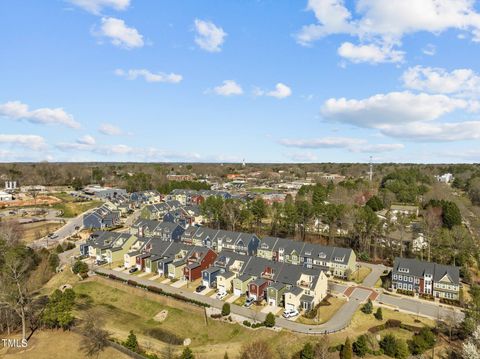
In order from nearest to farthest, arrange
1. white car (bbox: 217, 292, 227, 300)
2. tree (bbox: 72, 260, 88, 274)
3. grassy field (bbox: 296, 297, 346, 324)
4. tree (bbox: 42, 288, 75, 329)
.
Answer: tree (bbox: 42, 288, 75, 329) < grassy field (bbox: 296, 297, 346, 324) < white car (bbox: 217, 292, 227, 300) < tree (bbox: 72, 260, 88, 274)

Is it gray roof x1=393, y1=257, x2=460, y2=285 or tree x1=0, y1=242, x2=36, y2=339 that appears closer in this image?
tree x1=0, y1=242, x2=36, y2=339

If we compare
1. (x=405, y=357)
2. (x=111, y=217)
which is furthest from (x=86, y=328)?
(x=111, y=217)

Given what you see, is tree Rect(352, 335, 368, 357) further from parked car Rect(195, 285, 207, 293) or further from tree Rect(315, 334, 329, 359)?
parked car Rect(195, 285, 207, 293)

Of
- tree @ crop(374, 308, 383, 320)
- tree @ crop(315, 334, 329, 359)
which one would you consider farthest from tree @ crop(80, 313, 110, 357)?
tree @ crop(374, 308, 383, 320)

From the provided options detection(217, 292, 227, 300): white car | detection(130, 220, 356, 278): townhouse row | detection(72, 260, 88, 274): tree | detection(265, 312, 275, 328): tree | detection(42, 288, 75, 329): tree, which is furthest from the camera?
detection(130, 220, 356, 278): townhouse row

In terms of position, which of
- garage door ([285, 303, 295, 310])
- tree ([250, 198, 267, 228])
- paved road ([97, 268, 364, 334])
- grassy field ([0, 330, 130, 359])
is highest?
tree ([250, 198, 267, 228])

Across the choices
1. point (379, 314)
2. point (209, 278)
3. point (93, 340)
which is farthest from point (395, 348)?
point (93, 340)

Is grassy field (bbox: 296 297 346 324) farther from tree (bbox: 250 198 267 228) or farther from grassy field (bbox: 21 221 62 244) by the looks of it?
grassy field (bbox: 21 221 62 244)

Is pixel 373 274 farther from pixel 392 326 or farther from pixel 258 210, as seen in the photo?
pixel 258 210

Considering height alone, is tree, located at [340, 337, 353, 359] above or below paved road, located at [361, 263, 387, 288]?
below
